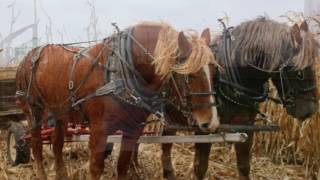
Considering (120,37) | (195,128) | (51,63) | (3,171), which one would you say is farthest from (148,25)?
(3,171)

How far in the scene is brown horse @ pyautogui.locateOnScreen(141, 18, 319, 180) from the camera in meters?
3.90

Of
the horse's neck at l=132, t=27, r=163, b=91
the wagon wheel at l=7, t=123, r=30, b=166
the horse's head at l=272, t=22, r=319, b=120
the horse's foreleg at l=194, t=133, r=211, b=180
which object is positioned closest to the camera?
the horse's neck at l=132, t=27, r=163, b=91

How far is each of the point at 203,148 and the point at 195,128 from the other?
608 mm

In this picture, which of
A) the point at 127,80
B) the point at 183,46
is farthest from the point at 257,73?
the point at 127,80

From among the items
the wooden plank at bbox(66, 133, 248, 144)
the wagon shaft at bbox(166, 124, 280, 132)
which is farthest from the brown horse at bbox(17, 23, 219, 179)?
the wagon shaft at bbox(166, 124, 280, 132)

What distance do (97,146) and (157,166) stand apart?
174 cm

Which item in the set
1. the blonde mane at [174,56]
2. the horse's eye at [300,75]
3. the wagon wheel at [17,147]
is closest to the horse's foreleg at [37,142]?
the wagon wheel at [17,147]

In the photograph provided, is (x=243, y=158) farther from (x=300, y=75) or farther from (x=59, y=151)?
(x=59, y=151)

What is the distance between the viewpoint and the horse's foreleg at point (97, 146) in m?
3.64

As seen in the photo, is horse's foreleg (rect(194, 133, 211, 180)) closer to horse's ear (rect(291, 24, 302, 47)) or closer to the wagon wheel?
horse's ear (rect(291, 24, 302, 47))

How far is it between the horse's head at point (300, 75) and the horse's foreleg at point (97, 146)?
4.31 feet

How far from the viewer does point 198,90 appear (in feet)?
11.2

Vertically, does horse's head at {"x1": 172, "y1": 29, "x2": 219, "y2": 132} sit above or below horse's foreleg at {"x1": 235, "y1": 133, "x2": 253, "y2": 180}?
above

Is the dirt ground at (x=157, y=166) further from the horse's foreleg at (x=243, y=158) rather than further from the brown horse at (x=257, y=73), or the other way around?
the brown horse at (x=257, y=73)
